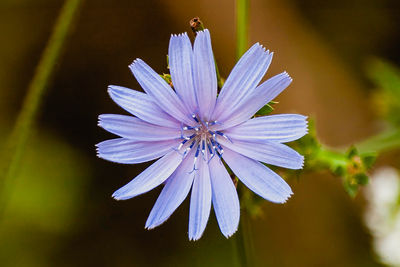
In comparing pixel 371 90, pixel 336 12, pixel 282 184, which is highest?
pixel 336 12

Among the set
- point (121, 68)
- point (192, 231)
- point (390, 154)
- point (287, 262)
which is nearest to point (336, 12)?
point (390, 154)

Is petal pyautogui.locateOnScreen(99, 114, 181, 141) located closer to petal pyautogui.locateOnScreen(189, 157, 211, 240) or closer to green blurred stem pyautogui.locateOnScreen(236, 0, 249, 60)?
petal pyautogui.locateOnScreen(189, 157, 211, 240)

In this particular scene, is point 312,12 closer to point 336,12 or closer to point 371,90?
point 336,12

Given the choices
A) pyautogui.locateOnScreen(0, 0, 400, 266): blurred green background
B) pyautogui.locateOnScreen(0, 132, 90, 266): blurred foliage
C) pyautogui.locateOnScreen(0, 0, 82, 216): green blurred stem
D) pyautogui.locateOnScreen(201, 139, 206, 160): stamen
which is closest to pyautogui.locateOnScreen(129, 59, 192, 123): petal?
pyautogui.locateOnScreen(201, 139, 206, 160): stamen

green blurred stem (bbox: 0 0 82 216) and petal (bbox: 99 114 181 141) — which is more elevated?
green blurred stem (bbox: 0 0 82 216)

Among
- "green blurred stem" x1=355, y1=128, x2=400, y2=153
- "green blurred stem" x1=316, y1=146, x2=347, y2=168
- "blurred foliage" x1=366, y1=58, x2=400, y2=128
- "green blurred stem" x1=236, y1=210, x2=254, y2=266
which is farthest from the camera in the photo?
"blurred foliage" x1=366, y1=58, x2=400, y2=128

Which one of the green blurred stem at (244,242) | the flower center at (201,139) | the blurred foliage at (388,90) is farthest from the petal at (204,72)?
the blurred foliage at (388,90)

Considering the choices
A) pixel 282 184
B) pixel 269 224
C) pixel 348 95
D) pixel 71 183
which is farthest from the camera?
pixel 348 95
